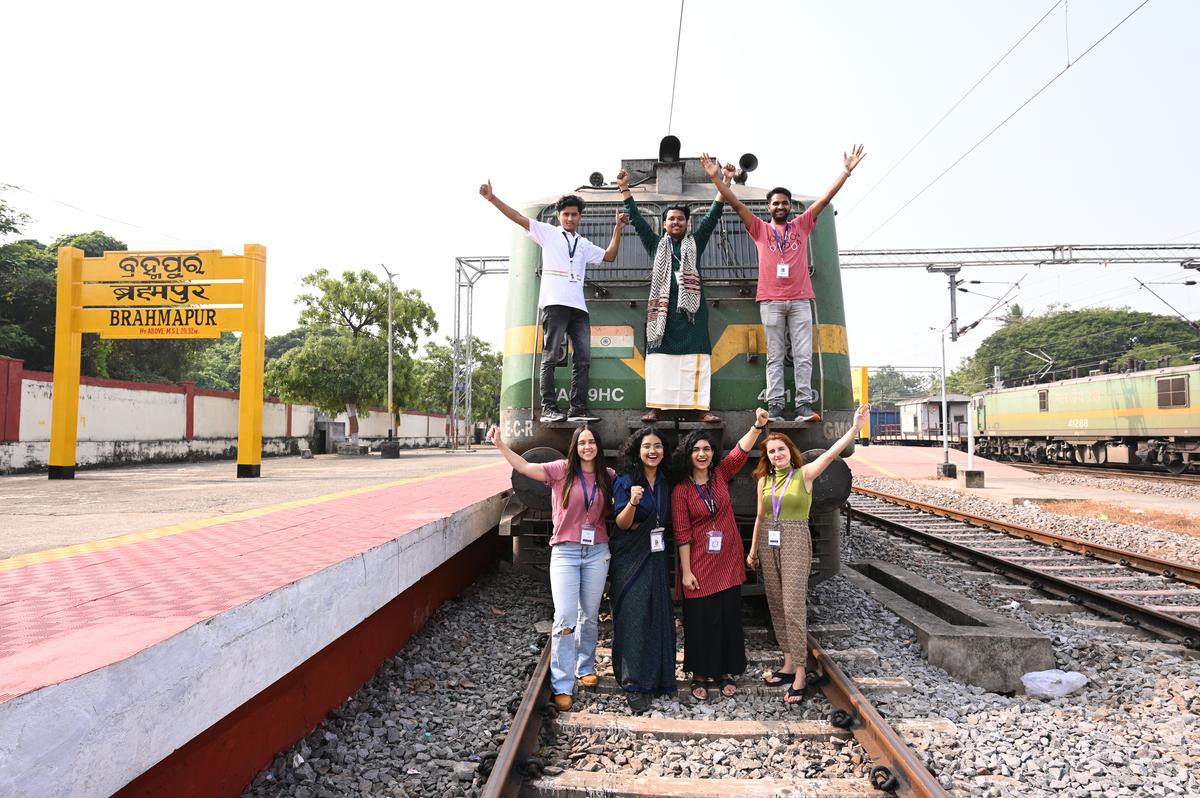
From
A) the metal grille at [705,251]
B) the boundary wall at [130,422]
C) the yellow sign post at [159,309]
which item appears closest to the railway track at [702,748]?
the metal grille at [705,251]

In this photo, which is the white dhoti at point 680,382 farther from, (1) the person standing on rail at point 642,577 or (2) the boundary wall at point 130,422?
(2) the boundary wall at point 130,422

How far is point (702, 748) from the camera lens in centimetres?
354

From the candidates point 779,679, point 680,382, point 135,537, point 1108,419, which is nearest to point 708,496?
point 680,382

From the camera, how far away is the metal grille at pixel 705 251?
558 centimetres

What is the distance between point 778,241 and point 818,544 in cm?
225

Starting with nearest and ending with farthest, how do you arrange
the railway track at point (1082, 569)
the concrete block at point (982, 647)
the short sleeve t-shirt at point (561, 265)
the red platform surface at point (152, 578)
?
the red platform surface at point (152, 578)
the concrete block at point (982, 647)
the short sleeve t-shirt at point (561, 265)
the railway track at point (1082, 569)

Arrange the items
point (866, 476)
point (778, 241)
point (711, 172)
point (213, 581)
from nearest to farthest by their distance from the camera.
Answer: point (213, 581) → point (711, 172) → point (778, 241) → point (866, 476)

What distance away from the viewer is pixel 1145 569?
295 inches

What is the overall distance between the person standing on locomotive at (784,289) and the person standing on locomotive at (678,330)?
0.41 m

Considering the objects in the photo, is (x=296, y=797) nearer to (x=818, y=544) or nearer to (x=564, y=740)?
(x=564, y=740)

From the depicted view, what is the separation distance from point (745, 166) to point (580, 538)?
385 centimetres

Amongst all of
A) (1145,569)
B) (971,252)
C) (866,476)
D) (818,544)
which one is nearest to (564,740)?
(818,544)

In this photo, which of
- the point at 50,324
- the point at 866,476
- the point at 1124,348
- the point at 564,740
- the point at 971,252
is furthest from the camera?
the point at 1124,348

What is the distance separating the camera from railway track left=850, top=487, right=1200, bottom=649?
19.0ft
